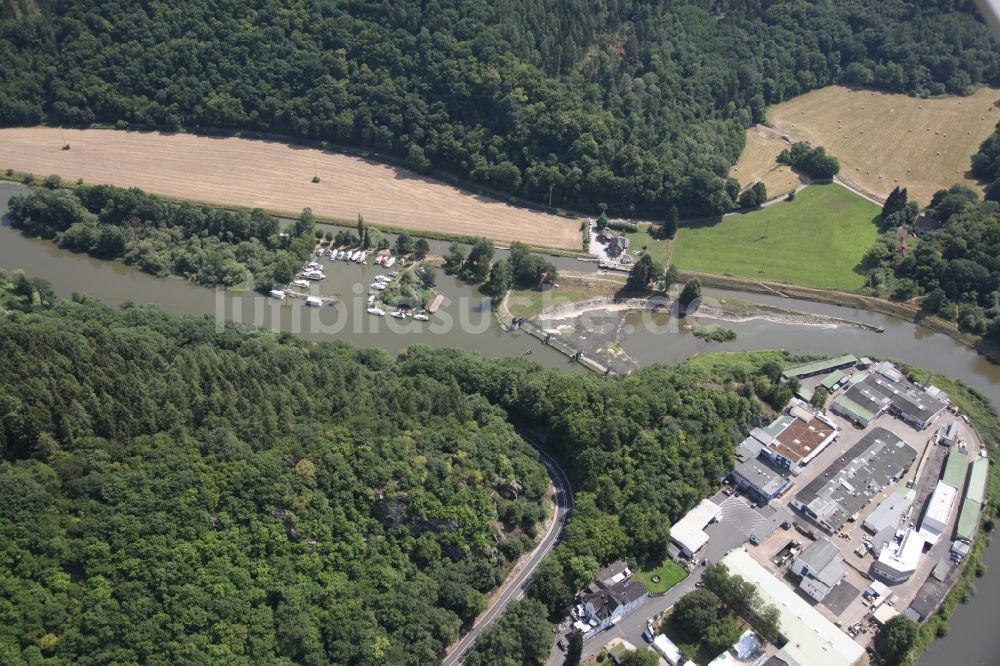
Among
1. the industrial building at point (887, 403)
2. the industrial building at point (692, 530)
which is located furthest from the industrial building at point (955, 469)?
the industrial building at point (692, 530)

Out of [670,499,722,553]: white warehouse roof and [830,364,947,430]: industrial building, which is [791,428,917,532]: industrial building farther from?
[670,499,722,553]: white warehouse roof

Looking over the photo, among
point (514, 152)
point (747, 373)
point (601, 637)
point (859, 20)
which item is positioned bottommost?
point (601, 637)

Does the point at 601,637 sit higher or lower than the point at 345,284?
lower

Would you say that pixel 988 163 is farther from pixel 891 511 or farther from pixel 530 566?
pixel 530 566

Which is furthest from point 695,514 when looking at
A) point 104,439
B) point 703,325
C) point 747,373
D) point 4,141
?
point 4,141

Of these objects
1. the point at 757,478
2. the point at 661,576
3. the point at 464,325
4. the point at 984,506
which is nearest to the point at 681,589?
the point at 661,576

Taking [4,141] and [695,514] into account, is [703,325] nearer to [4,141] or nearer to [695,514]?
[695,514]
